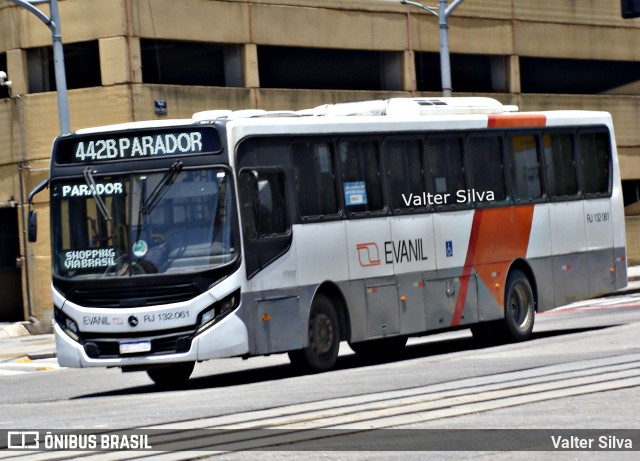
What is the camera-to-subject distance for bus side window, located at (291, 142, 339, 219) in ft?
57.8

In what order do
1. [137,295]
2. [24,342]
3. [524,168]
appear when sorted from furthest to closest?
[24,342] < [524,168] < [137,295]

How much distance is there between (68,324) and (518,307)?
7.20m

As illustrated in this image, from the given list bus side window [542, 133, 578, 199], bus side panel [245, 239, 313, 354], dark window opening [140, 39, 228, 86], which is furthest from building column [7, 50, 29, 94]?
bus side panel [245, 239, 313, 354]

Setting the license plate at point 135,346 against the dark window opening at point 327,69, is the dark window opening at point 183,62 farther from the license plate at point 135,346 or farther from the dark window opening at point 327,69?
the license plate at point 135,346

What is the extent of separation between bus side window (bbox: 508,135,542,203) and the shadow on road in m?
2.15

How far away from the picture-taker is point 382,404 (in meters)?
13.0

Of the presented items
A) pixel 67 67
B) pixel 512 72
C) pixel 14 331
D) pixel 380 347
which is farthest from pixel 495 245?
pixel 512 72

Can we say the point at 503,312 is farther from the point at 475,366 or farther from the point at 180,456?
the point at 180,456

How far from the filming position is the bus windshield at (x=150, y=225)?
16.4 m

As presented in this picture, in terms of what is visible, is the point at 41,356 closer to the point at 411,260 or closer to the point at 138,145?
the point at 411,260

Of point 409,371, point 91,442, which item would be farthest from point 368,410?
point 409,371

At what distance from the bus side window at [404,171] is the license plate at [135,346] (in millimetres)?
4253

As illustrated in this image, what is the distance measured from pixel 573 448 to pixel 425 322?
9.39m

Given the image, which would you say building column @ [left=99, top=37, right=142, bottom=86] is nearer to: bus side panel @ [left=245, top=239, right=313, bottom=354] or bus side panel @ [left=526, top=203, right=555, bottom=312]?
bus side panel @ [left=526, top=203, right=555, bottom=312]
